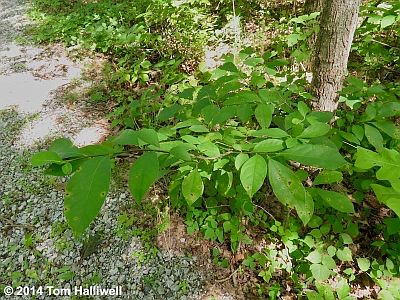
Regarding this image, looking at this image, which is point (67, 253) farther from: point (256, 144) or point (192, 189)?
point (256, 144)

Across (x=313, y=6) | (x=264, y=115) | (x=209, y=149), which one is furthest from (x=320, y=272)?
(x=313, y=6)

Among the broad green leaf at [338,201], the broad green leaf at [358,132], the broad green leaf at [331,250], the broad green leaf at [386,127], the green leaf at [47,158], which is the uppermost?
the green leaf at [47,158]

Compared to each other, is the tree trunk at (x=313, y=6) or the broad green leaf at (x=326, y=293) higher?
the tree trunk at (x=313, y=6)

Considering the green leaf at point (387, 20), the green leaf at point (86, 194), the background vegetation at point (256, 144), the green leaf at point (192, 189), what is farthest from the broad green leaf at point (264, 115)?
the green leaf at point (387, 20)

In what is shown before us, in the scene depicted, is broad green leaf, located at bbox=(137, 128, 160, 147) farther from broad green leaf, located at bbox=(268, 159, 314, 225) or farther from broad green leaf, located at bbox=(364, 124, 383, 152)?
broad green leaf, located at bbox=(364, 124, 383, 152)

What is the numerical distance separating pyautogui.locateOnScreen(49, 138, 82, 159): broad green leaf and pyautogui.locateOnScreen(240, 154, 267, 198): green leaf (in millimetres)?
460

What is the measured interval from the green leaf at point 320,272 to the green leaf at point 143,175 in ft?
4.97

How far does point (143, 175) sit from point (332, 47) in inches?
67.3

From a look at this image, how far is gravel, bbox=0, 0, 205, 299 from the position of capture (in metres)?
2.41

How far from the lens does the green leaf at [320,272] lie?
6.43ft

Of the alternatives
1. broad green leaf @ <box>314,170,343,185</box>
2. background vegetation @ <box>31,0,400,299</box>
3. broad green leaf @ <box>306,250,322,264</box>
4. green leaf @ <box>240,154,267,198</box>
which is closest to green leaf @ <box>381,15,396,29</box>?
background vegetation @ <box>31,0,400,299</box>

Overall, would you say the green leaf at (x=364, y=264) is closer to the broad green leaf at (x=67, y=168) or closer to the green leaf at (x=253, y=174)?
the green leaf at (x=253, y=174)

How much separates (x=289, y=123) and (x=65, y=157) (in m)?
1.12

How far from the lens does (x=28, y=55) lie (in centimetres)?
522
